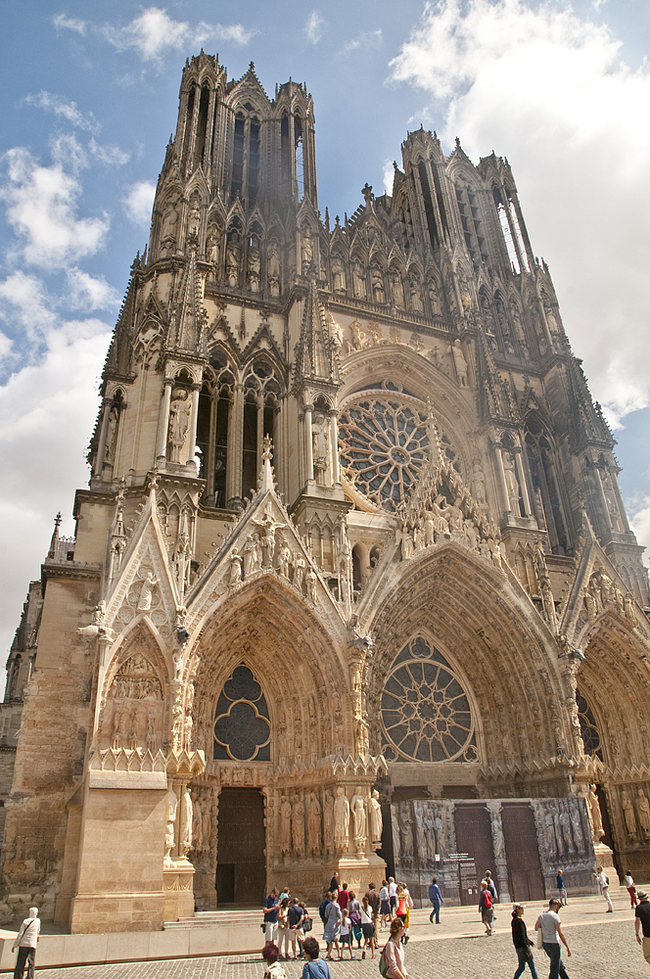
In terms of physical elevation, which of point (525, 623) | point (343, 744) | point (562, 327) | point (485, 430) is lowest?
point (343, 744)

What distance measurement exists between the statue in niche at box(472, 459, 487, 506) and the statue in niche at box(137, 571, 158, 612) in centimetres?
1051

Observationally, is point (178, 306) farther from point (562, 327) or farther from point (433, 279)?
point (562, 327)

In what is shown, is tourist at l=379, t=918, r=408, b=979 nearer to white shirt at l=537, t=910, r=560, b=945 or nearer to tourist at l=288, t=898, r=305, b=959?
white shirt at l=537, t=910, r=560, b=945

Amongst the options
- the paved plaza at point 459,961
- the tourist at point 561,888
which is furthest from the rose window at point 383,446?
the paved plaza at point 459,961

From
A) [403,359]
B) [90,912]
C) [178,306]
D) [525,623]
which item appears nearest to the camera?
[90,912]

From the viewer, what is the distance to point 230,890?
14820 mm

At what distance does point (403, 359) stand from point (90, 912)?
17.8 metres

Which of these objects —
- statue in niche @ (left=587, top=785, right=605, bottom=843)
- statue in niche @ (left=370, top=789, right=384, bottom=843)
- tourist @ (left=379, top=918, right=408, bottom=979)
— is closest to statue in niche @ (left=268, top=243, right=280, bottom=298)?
statue in niche @ (left=370, top=789, right=384, bottom=843)

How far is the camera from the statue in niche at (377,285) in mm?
24984

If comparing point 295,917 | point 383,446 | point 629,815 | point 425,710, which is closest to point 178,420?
point 383,446

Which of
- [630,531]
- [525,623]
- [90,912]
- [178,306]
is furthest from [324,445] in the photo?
[90,912]

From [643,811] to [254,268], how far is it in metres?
19.6

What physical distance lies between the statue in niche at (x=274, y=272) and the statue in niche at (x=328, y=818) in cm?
1548

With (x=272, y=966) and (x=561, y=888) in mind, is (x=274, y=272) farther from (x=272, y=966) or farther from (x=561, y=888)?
(x=272, y=966)
